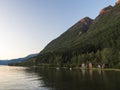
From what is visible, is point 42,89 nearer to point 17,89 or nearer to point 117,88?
point 17,89

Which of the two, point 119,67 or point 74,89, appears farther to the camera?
point 119,67

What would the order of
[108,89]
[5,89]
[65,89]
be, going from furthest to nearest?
[5,89]
[65,89]
[108,89]

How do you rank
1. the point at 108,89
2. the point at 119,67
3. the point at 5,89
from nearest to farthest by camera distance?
the point at 108,89
the point at 5,89
the point at 119,67

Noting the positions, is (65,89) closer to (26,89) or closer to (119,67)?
(26,89)

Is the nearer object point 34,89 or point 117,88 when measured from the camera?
point 117,88

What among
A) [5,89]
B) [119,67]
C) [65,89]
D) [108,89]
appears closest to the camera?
[108,89]

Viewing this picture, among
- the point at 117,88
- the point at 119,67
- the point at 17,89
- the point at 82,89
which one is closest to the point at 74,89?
the point at 82,89

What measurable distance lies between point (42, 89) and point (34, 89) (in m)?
3.42

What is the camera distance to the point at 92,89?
280 ft

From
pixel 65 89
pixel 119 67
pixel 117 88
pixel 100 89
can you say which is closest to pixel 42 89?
pixel 65 89

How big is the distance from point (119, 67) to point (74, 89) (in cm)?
11573

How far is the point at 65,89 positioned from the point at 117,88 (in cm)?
1963

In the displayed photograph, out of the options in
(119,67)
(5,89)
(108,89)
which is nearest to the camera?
(108,89)

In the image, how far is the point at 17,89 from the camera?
9344 centimetres
